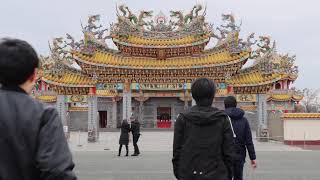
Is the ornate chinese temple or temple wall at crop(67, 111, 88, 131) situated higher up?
the ornate chinese temple

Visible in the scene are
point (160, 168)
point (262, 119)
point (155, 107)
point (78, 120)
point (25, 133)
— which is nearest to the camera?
point (25, 133)

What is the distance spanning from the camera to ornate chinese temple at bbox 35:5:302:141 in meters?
34.1

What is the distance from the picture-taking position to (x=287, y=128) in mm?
24906

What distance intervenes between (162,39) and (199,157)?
105 feet

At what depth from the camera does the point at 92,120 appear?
3128 cm

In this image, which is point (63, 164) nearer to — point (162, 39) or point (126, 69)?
point (126, 69)

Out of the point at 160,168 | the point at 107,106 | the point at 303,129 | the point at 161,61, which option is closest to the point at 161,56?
the point at 161,61

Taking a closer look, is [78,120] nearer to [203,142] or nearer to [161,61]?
[161,61]

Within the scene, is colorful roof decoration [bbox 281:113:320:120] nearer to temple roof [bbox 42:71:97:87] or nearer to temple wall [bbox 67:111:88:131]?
temple roof [bbox 42:71:97:87]

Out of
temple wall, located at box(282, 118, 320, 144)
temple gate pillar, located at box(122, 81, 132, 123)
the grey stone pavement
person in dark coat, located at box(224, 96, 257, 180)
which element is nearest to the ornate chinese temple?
temple gate pillar, located at box(122, 81, 132, 123)

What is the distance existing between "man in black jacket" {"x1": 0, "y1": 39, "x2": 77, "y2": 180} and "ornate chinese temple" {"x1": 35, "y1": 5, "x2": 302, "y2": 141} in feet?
94.7

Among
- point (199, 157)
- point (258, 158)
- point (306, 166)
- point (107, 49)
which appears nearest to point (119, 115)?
point (107, 49)

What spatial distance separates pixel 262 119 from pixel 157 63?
8.59 metres

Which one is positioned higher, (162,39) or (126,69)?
(162,39)
